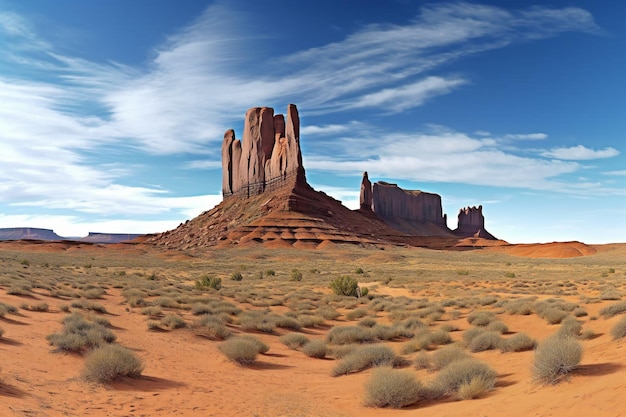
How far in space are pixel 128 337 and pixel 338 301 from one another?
1380 cm

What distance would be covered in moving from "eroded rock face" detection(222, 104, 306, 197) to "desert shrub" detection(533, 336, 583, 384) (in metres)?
98.7

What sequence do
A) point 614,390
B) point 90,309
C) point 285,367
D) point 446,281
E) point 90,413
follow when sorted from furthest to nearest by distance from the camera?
point 446,281, point 90,309, point 285,367, point 90,413, point 614,390

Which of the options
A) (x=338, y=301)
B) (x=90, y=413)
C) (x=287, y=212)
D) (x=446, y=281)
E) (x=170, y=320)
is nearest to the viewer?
(x=90, y=413)

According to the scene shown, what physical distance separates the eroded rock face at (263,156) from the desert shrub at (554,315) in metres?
90.4

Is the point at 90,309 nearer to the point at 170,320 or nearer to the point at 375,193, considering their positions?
the point at 170,320

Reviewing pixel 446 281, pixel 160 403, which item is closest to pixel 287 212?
pixel 446 281

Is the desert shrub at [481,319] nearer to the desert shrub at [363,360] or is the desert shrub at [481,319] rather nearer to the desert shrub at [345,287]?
the desert shrub at [363,360]

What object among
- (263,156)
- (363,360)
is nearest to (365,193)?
(263,156)

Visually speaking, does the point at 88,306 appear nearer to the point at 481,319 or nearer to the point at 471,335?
the point at 471,335

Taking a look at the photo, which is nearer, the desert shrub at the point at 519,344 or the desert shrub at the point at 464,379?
the desert shrub at the point at 464,379

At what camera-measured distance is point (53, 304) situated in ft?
58.6

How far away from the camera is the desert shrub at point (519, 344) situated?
458 inches

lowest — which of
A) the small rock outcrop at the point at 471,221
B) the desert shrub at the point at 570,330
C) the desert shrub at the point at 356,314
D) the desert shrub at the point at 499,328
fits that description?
the desert shrub at the point at 356,314

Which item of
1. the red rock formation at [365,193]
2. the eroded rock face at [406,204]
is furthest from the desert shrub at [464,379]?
the eroded rock face at [406,204]
